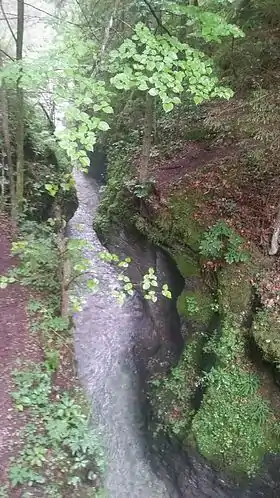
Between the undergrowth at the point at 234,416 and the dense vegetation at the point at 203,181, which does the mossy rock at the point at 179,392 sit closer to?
the dense vegetation at the point at 203,181

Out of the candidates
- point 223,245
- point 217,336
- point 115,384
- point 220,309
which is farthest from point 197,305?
point 115,384

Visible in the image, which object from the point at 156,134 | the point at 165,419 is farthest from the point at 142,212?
the point at 165,419

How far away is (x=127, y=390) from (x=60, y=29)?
6.83m

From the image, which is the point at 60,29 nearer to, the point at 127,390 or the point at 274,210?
the point at 274,210

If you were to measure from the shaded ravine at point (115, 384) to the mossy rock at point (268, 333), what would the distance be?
2844mm

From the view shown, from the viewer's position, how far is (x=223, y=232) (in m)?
8.17

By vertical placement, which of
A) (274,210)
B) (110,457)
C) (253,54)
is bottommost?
(110,457)

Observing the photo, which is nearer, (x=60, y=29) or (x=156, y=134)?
(x=60, y=29)

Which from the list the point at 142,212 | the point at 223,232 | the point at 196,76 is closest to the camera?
the point at 196,76

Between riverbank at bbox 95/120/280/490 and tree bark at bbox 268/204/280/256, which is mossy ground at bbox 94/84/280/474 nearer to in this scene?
riverbank at bbox 95/120/280/490

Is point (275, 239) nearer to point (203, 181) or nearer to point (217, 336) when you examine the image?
point (217, 336)

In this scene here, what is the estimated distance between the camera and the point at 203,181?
945 cm

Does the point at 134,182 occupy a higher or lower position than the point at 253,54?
lower

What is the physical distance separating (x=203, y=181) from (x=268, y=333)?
4020mm
